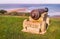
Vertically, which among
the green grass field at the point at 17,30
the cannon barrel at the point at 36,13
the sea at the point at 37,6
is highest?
the sea at the point at 37,6

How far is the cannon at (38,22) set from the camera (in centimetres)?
91

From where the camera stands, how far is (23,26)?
938 millimetres

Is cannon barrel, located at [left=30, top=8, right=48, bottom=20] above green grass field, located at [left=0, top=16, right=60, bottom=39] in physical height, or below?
above

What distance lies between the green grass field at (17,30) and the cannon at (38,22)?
29 millimetres

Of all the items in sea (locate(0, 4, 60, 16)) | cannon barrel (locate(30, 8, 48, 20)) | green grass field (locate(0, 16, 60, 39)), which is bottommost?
green grass field (locate(0, 16, 60, 39))

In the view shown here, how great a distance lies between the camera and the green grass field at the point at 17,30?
90 centimetres

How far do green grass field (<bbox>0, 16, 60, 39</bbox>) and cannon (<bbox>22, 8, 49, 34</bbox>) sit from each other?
0.03m

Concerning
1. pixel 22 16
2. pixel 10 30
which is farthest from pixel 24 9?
pixel 10 30

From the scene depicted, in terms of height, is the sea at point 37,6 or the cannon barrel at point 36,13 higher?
the sea at point 37,6

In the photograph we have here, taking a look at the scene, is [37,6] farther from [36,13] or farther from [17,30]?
[17,30]

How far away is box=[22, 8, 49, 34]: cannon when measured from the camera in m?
0.91

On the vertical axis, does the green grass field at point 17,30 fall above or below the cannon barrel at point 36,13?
below

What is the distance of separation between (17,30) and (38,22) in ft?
0.53

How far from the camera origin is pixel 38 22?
0.92 meters
